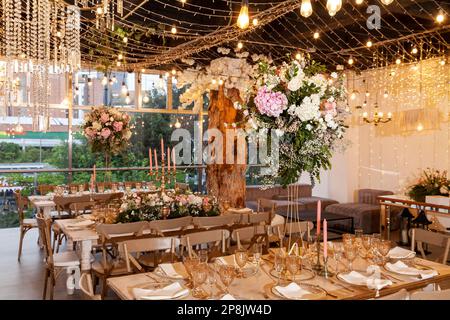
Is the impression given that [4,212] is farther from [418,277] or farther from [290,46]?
[418,277]

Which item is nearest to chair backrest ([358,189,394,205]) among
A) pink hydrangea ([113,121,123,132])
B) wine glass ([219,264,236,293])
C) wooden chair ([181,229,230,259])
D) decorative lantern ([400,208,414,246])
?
decorative lantern ([400,208,414,246])

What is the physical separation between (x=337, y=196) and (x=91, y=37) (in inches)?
258

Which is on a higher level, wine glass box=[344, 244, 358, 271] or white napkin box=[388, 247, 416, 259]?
wine glass box=[344, 244, 358, 271]

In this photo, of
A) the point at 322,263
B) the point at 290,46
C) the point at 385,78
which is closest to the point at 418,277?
the point at 322,263

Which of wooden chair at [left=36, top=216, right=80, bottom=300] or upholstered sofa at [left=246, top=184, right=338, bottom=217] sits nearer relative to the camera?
wooden chair at [left=36, top=216, right=80, bottom=300]

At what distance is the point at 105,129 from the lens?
7.43 metres

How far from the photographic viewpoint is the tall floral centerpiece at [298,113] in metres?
2.84

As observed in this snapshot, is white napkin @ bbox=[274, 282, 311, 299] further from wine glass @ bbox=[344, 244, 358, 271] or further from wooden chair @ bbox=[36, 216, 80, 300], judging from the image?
wooden chair @ bbox=[36, 216, 80, 300]

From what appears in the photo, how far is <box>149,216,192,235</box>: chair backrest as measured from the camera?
470 cm

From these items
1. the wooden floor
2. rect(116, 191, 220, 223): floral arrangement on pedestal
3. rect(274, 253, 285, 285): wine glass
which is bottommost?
the wooden floor

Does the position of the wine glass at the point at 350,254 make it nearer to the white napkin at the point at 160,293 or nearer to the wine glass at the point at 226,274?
the wine glass at the point at 226,274

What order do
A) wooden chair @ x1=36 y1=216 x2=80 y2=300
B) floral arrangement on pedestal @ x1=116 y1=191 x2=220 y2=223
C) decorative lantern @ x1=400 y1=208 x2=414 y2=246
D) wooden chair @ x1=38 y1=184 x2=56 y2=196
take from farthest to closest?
wooden chair @ x1=38 y1=184 x2=56 y2=196
decorative lantern @ x1=400 y1=208 x2=414 y2=246
floral arrangement on pedestal @ x1=116 y1=191 x2=220 y2=223
wooden chair @ x1=36 y1=216 x2=80 y2=300

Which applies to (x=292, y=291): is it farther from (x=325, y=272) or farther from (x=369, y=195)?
(x=369, y=195)

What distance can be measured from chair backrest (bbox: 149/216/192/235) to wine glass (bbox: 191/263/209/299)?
7.03 ft
